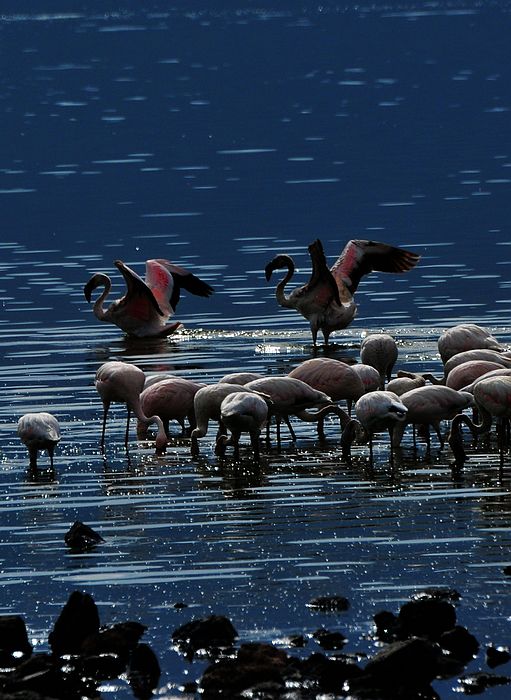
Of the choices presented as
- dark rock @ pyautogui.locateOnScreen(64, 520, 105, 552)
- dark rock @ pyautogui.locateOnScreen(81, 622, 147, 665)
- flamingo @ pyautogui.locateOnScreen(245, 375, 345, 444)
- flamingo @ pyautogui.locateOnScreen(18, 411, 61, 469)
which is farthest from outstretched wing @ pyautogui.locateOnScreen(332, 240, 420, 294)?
dark rock @ pyautogui.locateOnScreen(81, 622, 147, 665)

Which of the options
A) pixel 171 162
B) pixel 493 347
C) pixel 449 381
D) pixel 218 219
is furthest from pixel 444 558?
pixel 171 162

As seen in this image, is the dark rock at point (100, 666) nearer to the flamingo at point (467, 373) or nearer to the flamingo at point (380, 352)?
the flamingo at point (467, 373)

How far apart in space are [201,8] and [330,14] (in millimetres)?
32713

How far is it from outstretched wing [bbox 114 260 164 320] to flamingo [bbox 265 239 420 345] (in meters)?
1.74

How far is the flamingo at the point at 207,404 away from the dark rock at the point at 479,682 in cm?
663

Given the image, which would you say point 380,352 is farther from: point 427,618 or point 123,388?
point 427,618

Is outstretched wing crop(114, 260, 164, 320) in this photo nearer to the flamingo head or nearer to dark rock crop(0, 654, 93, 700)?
the flamingo head

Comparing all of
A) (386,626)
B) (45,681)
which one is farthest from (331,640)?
(45,681)

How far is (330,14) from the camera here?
162 meters

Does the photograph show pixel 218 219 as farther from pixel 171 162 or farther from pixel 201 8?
pixel 201 8

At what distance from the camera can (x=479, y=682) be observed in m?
10.2

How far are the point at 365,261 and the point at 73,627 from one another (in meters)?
15.1

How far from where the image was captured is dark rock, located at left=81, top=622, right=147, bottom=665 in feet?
35.0

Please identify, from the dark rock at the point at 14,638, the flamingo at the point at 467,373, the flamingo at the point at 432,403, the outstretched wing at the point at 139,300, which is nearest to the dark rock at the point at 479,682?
the dark rock at the point at 14,638
